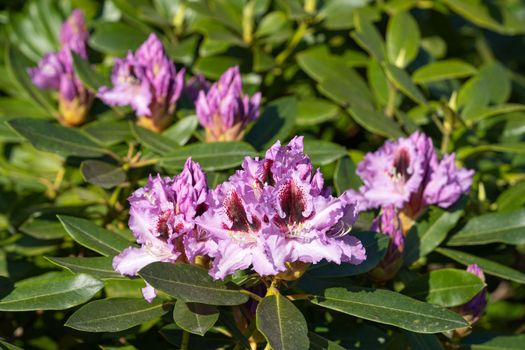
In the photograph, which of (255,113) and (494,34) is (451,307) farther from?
(494,34)

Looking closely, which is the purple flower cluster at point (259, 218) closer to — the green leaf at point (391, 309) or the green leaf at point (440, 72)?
the green leaf at point (391, 309)

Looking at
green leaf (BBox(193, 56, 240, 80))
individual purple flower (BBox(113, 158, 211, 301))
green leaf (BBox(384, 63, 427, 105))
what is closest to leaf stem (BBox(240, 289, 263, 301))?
individual purple flower (BBox(113, 158, 211, 301))

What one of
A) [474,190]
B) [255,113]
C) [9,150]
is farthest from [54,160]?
[474,190]

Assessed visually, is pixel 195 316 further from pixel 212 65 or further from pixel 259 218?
pixel 212 65

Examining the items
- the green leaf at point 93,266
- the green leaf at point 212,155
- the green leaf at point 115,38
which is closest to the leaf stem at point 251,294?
the green leaf at point 93,266

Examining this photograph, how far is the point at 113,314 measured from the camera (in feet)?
5.01

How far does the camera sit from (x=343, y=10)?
2.75 metres

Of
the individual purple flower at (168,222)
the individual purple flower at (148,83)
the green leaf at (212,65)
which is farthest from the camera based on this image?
A: the green leaf at (212,65)

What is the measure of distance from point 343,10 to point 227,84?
2.93 ft

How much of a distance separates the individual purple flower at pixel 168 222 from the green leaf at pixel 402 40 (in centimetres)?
130

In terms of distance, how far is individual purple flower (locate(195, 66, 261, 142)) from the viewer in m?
2.02

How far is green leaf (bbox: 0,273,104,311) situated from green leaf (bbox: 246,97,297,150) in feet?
2.42

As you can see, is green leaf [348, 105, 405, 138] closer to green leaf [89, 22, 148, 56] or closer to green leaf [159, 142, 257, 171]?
green leaf [159, 142, 257, 171]

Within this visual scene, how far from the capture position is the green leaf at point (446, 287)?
1.72 metres
